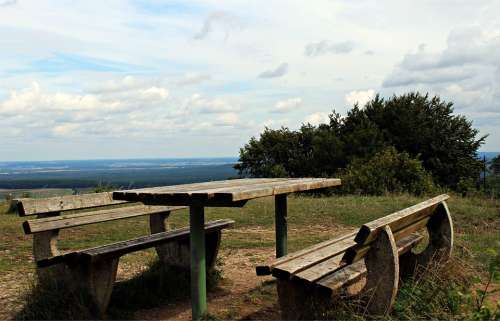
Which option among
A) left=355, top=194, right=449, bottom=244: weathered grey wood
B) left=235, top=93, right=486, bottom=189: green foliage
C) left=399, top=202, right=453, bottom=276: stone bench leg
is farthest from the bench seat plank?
left=235, top=93, right=486, bottom=189: green foliage

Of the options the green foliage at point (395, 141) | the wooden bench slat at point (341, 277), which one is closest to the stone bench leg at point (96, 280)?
Result: the wooden bench slat at point (341, 277)

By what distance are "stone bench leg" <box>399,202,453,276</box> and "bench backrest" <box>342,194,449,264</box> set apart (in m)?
0.09

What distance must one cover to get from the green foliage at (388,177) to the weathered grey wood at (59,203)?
46.2 feet

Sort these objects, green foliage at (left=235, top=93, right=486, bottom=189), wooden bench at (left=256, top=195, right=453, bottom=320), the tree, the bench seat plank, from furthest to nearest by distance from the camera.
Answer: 1. green foliage at (left=235, top=93, right=486, bottom=189)
2. the tree
3. the bench seat plank
4. wooden bench at (left=256, top=195, right=453, bottom=320)

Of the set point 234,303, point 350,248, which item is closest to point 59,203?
point 234,303

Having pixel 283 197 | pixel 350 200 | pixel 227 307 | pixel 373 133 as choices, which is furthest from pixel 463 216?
pixel 373 133

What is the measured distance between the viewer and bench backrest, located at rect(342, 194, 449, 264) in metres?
3.44

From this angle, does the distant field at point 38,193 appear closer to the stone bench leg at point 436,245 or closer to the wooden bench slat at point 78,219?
the wooden bench slat at point 78,219

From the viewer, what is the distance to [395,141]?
104 feet

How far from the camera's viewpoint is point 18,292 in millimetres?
5379

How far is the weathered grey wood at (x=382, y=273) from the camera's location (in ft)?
12.0

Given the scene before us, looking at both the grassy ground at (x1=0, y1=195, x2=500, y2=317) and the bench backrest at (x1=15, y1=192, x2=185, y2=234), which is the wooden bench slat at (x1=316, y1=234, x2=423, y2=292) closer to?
the grassy ground at (x1=0, y1=195, x2=500, y2=317)

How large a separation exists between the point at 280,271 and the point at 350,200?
32.3 feet

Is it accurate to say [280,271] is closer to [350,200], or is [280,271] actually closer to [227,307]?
[227,307]
